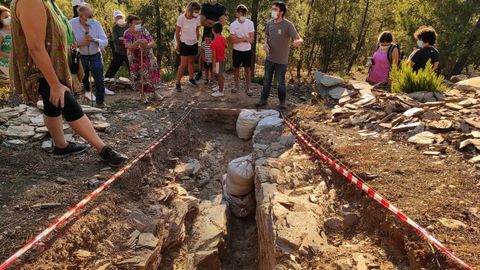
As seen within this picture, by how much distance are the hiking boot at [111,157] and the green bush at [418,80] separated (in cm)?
469

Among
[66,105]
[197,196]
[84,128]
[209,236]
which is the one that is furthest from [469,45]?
[66,105]

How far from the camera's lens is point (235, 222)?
5.19 metres

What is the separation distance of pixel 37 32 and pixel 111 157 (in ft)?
4.79

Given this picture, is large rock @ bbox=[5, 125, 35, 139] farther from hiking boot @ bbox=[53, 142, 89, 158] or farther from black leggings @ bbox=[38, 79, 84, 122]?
black leggings @ bbox=[38, 79, 84, 122]

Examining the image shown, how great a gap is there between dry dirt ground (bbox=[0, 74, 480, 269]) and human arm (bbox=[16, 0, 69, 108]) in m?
1.07

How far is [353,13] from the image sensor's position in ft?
51.2

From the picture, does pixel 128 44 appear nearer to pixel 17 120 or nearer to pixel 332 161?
pixel 17 120

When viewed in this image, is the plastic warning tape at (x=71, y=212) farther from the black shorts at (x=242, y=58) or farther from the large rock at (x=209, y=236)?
the black shorts at (x=242, y=58)

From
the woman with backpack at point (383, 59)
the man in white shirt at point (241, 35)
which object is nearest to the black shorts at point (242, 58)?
the man in white shirt at point (241, 35)

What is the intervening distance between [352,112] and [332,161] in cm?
176

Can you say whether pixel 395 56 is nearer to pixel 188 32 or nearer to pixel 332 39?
pixel 188 32

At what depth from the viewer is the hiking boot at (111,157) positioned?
3811mm

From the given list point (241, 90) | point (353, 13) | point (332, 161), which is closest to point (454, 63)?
point (353, 13)

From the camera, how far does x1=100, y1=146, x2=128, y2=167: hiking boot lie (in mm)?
3811
